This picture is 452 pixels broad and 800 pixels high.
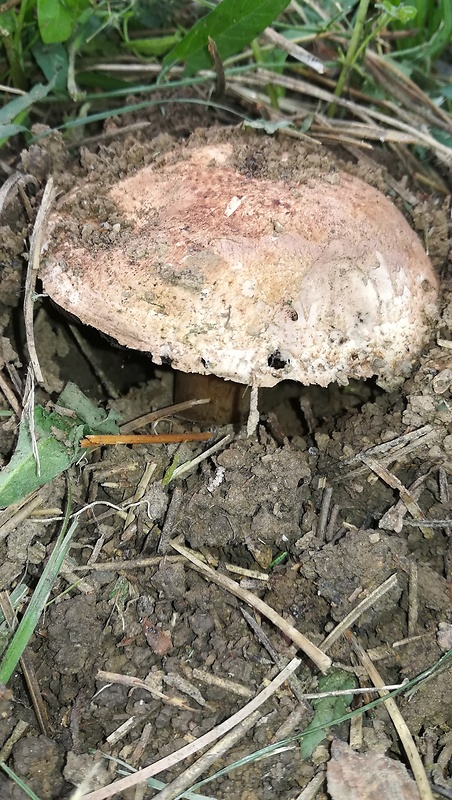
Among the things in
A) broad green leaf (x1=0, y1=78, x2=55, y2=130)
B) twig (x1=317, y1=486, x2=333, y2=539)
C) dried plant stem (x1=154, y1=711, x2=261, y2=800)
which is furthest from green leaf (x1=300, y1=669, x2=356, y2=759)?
broad green leaf (x1=0, y1=78, x2=55, y2=130)

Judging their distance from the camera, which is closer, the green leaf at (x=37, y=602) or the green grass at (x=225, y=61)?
the green leaf at (x=37, y=602)

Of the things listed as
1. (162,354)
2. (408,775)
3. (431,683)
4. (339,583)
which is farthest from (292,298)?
(408,775)

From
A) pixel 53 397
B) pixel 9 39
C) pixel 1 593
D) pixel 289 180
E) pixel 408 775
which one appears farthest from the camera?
pixel 9 39

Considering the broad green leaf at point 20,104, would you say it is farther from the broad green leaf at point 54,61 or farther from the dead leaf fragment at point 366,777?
the dead leaf fragment at point 366,777

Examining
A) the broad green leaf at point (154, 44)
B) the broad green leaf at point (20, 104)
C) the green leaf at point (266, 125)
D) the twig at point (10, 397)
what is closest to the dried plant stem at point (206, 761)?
the twig at point (10, 397)

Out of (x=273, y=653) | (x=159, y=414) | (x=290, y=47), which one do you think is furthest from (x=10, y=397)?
(x=290, y=47)

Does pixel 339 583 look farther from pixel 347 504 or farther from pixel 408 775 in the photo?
pixel 408 775
